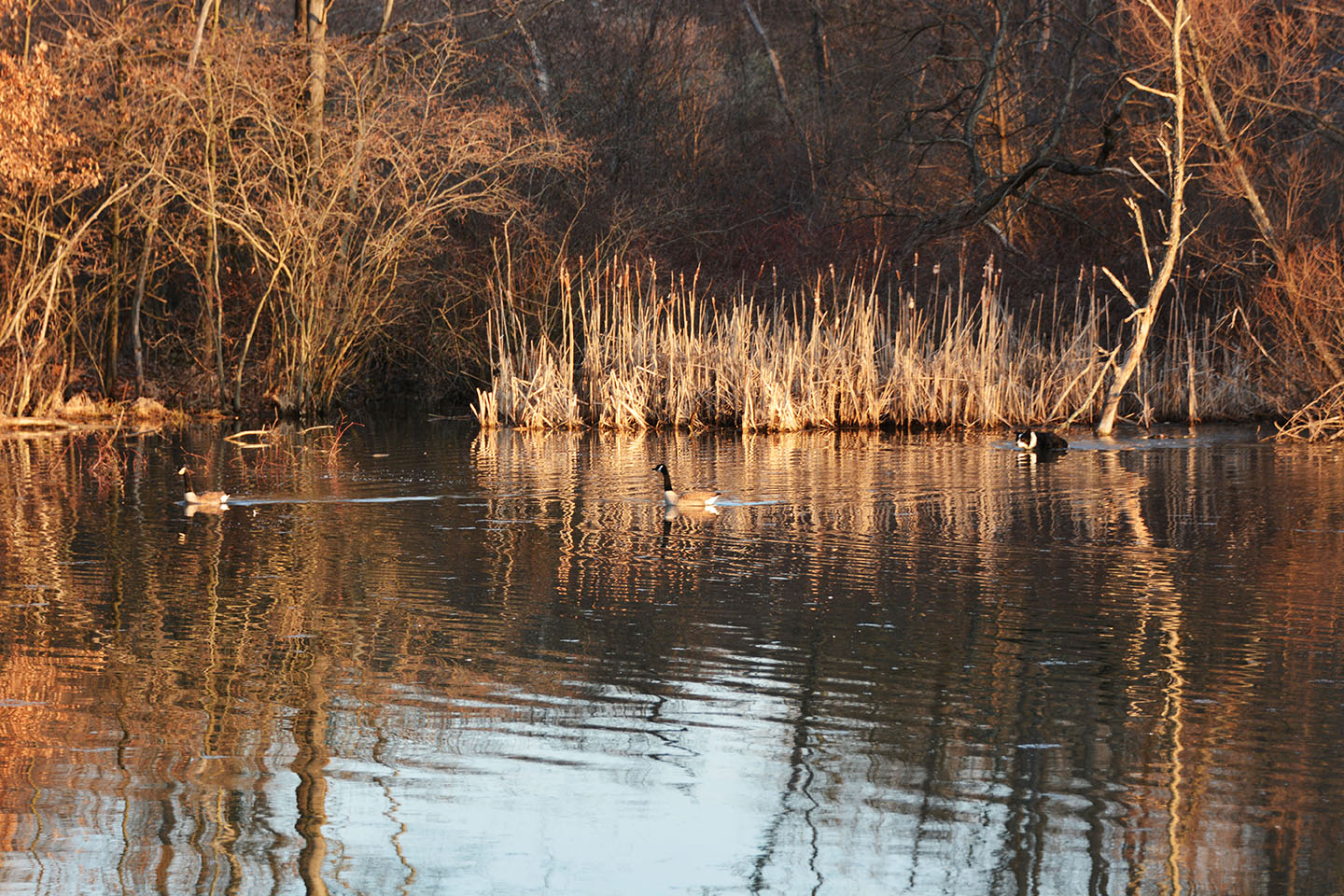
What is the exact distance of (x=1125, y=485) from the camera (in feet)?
47.4

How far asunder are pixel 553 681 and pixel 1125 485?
8.92 meters

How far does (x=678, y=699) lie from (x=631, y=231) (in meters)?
21.4

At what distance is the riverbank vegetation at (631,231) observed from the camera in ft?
69.5

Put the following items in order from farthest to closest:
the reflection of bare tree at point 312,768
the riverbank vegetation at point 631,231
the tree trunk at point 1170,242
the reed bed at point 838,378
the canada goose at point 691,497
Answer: the riverbank vegetation at point 631,231, the reed bed at point 838,378, the tree trunk at point 1170,242, the canada goose at point 691,497, the reflection of bare tree at point 312,768

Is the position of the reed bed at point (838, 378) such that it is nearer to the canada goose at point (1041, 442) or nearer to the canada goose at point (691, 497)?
the canada goose at point (1041, 442)

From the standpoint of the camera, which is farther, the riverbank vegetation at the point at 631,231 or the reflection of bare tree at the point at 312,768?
the riverbank vegetation at the point at 631,231

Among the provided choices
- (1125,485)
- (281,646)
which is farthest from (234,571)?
(1125,485)

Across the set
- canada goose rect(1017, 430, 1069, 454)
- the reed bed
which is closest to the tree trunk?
the reed bed

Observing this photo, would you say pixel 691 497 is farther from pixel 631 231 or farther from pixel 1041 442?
pixel 631 231

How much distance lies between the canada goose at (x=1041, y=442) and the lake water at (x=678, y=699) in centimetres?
469

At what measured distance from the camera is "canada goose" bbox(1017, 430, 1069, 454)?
58.2 ft

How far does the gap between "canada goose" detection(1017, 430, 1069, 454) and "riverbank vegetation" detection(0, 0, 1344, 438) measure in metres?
2.00

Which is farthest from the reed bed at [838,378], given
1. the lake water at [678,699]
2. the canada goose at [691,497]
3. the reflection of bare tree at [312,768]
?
the reflection of bare tree at [312,768]

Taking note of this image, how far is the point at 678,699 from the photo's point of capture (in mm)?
6488
